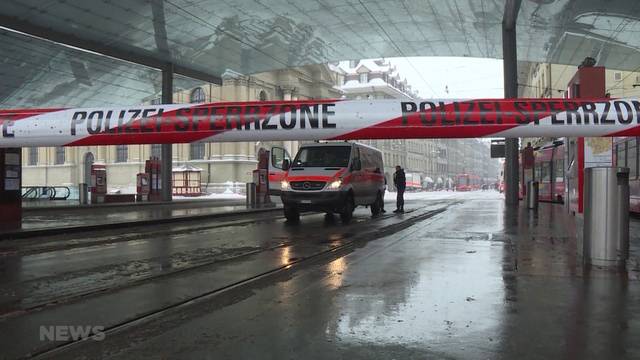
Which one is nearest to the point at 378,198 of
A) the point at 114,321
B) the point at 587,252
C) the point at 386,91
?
the point at 587,252

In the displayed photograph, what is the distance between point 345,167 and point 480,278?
28.6 feet

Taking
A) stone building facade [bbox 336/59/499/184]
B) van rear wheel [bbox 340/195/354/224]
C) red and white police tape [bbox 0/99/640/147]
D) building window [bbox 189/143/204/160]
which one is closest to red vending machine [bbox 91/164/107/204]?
van rear wheel [bbox 340/195/354/224]

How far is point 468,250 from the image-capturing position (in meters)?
9.09

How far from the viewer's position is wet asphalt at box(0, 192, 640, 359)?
13.2 feet

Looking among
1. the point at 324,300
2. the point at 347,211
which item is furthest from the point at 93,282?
the point at 347,211

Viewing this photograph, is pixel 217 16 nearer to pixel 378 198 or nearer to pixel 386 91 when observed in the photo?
pixel 378 198

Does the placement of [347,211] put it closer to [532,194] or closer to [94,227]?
[94,227]

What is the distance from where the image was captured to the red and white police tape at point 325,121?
23.6 ft

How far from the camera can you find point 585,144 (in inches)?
432

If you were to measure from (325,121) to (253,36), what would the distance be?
70.8 ft

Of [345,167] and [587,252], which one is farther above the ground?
[345,167]

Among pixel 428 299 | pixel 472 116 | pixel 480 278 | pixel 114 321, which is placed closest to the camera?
pixel 114 321

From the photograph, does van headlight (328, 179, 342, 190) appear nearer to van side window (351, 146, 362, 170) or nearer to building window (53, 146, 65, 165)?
van side window (351, 146, 362, 170)

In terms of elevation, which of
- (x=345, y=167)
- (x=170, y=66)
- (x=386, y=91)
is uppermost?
(x=386, y=91)
